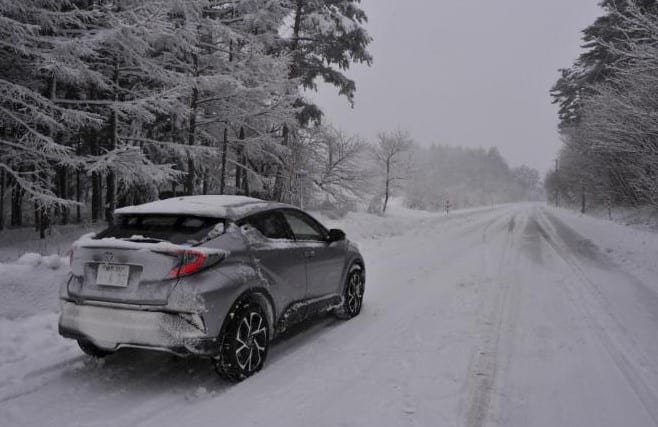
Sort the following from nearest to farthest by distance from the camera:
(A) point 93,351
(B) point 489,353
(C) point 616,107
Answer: (A) point 93,351 < (B) point 489,353 < (C) point 616,107

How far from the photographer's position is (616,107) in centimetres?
1525

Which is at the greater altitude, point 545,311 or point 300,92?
point 300,92

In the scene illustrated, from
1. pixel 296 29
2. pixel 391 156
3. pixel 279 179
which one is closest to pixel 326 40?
pixel 296 29

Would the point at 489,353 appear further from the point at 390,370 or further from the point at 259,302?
the point at 259,302

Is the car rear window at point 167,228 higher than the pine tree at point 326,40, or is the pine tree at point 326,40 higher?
the pine tree at point 326,40

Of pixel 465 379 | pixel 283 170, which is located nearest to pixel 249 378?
pixel 465 379

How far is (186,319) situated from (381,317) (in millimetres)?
3288

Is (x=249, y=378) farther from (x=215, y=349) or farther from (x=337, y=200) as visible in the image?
(x=337, y=200)

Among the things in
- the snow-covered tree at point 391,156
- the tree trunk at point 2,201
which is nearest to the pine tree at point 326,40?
the tree trunk at point 2,201

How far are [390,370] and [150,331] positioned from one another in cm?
225

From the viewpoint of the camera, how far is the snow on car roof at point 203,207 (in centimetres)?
401

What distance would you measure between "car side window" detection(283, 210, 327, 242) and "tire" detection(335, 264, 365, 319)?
0.85m

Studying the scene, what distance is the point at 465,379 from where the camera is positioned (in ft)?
12.8

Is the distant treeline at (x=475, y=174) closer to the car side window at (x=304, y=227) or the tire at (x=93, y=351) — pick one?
the car side window at (x=304, y=227)
